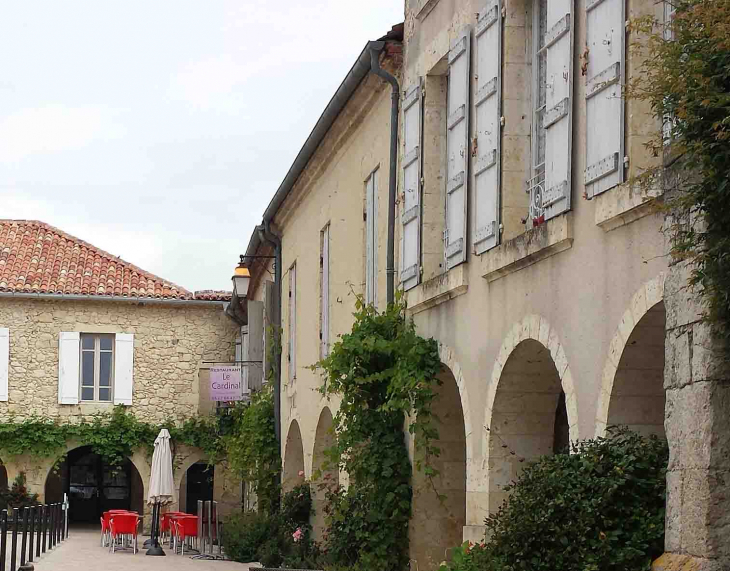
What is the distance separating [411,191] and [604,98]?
416 centimetres

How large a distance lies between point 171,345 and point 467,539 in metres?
18.8

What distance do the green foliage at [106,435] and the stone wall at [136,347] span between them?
275 millimetres

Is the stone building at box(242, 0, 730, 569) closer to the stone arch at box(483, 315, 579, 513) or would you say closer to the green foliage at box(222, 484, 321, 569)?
the stone arch at box(483, 315, 579, 513)

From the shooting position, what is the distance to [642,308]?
6.05 metres

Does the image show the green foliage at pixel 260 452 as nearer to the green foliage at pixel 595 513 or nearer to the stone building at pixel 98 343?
the stone building at pixel 98 343

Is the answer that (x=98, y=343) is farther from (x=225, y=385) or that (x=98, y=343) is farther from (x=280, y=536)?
(x=280, y=536)

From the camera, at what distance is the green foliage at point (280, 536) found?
1485cm

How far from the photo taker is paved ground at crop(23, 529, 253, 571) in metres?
16.0

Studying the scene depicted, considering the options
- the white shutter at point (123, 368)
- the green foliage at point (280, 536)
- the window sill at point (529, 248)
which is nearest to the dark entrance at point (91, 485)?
the white shutter at point (123, 368)

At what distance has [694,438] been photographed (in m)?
4.98

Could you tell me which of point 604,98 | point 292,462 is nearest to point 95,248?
point 292,462

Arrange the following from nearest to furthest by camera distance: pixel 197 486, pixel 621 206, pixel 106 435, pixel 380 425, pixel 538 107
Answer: pixel 621 206 → pixel 538 107 → pixel 380 425 → pixel 106 435 → pixel 197 486

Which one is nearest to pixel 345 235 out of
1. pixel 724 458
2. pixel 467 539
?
pixel 467 539

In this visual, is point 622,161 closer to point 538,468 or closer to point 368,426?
point 538,468
